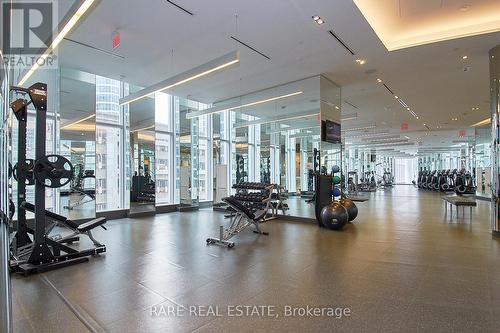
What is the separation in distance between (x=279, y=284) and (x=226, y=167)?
21.5 feet

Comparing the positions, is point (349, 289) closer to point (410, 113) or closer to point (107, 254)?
point (107, 254)

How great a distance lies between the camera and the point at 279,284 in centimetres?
307

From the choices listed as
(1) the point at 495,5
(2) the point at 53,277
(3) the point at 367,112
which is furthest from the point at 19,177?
(3) the point at 367,112

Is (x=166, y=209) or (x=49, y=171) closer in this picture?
(x=49, y=171)

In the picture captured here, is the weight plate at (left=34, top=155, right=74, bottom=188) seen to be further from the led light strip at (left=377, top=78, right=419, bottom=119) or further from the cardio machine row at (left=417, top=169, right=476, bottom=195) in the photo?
the cardio machine row at (left=417, top=169, right=476, bottom=195)

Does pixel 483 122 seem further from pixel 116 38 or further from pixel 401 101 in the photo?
pixel 116 38

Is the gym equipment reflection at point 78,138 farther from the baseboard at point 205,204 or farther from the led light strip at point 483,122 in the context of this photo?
the led light strip at point 483,122

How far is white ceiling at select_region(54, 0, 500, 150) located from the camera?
419cm

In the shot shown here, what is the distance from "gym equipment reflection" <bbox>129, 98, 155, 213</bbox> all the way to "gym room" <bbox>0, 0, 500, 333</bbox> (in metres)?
0.04

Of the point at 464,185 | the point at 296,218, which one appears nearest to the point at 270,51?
the point at 296,218

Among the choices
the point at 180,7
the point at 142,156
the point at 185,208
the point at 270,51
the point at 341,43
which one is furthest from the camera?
the point at 185,208

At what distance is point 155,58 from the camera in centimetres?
584

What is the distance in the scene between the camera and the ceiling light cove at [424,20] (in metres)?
4.45

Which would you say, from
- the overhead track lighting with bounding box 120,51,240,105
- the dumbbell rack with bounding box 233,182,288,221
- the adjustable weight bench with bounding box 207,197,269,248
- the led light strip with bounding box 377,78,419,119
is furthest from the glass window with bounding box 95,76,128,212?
the led light strip with bounding box 377,78,419,119
